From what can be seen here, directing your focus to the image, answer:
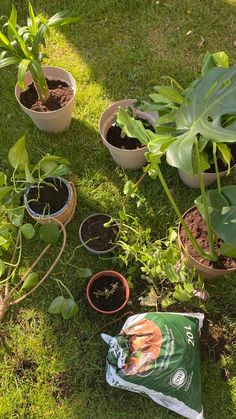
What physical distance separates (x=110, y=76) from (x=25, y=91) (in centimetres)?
53

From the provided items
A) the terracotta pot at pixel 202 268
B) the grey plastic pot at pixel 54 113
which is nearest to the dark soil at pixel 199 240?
the terracotta pot at pixel 202 268

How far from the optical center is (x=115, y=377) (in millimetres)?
1594

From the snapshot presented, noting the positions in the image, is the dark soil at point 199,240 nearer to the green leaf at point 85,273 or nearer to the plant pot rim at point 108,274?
the plant pot rim at point 108,274

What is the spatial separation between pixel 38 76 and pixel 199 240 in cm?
103

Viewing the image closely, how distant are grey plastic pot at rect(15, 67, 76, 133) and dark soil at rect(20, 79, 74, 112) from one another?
0.10ft

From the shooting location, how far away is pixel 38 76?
1926 millimetres

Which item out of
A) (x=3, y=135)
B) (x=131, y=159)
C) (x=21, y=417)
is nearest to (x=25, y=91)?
(x=3, y=135)

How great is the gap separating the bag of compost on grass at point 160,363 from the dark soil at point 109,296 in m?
0.18

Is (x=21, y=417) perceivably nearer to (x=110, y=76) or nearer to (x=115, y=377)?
(x=115, y=377)

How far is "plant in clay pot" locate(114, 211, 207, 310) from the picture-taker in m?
1.69

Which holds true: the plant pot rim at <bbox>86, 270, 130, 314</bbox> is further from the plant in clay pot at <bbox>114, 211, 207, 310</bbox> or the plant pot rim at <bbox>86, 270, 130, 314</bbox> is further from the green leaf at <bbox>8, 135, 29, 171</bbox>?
the green leaf at <bbox>8, 135, 29, 171</bbox>

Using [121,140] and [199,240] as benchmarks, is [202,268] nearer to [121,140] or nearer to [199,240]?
[199,240]

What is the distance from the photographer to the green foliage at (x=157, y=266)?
66.6 inches

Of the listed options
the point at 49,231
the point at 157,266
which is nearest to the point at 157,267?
the point at 157,266
